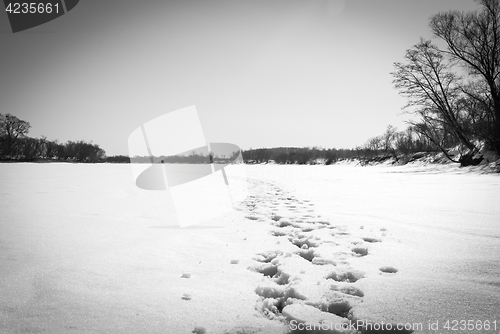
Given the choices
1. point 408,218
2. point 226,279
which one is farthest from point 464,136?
point 226,279

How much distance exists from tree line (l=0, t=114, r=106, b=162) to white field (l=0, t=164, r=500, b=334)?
39774 mm

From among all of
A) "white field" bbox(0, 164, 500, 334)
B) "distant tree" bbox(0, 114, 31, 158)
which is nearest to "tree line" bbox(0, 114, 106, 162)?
"distant tree" bbox(0, 114, 31, 158)

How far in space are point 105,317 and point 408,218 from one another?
3.59m

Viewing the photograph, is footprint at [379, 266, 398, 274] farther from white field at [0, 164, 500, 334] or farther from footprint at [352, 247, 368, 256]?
→ footprint at [352, 247, 368, 256]

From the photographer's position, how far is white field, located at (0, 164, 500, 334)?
1.10 m

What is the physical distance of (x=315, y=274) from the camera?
1.61 meters

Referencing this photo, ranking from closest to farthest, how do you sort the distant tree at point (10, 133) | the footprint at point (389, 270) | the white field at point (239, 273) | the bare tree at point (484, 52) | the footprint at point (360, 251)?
the white field at point (239, 273), the footprint at point (389, 270), the footprint at point (360, 251), the bare tree at point (484, 52), the distant tree at point (10, 133)

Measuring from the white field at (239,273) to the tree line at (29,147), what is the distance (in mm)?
39774

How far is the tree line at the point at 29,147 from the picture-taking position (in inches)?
1244

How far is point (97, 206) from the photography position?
351cm

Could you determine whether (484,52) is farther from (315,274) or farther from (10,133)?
(10,133)

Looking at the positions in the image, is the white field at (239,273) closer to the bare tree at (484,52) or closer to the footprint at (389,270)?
the footprint at (389,270)

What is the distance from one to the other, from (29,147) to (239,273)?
51.5 metres

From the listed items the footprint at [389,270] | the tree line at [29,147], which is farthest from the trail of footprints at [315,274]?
the tree line at [29,147]
